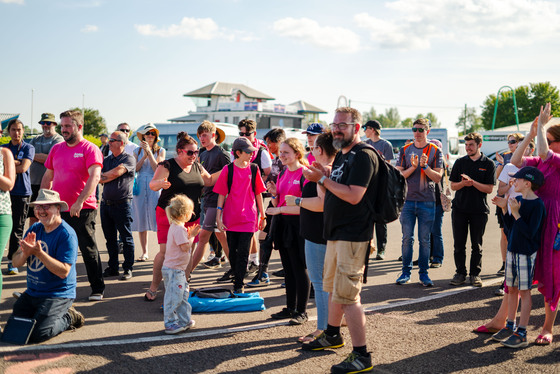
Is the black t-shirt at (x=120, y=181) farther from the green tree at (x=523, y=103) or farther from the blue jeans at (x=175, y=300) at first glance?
the green tree at (x=523, y=103)

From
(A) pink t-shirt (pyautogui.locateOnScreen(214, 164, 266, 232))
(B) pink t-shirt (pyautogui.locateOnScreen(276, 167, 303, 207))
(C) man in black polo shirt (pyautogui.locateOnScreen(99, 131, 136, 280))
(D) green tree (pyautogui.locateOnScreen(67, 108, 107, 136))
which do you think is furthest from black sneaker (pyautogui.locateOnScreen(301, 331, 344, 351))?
(D) green tree (pyautogui.locateOnScreen(67, 108, 107, 136))

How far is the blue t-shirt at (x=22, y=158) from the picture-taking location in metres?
7.81

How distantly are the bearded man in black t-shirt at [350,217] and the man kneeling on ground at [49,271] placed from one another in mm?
2458

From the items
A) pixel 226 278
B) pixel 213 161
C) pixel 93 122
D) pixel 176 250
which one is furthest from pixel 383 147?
pixel 93 122

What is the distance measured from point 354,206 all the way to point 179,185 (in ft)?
9.54

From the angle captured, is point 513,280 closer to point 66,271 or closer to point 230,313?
point 230,313

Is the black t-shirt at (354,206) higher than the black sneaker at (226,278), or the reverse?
the black t-shirt at (354,206)

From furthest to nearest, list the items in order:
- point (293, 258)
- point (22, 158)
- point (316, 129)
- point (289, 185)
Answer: point (22, 158), point (316, 129), point (289, 185), point (293, 258)

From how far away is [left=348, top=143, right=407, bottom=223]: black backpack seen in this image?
4.41m

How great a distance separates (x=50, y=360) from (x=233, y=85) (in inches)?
3094

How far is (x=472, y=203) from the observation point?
743 centimetres

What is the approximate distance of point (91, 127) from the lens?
65.6 meters

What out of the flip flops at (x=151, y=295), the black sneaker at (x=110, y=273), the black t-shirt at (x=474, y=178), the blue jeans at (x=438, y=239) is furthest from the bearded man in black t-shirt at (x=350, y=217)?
the blue jeans at (x=438, y=239)

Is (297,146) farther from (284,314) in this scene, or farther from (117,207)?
(117,207)
